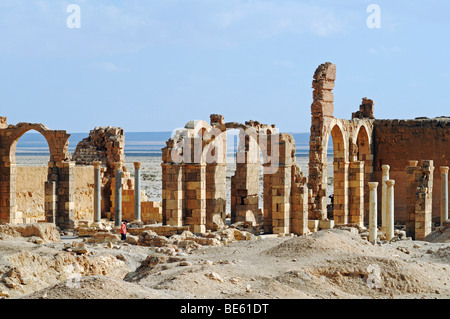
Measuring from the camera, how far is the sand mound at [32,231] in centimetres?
2350

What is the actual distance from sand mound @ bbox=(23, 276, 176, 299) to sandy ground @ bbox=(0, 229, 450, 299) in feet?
0.05

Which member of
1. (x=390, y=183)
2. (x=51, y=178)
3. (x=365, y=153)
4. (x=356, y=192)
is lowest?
(x=356, y=192)

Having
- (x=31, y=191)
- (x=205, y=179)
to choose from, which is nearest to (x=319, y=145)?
(x=205, y=179)

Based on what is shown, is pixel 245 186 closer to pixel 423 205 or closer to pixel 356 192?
pixel 356 192

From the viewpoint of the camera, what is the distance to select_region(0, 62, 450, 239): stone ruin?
2705 centimetres

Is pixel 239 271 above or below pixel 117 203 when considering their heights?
below

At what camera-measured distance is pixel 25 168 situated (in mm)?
31172

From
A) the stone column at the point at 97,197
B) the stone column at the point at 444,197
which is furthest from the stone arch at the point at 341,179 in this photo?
the stone column at the point at 97,197

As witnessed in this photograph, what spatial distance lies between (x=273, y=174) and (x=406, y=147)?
8421 mm

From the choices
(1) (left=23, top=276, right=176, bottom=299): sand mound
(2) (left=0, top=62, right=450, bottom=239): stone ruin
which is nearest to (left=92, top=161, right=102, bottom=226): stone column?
(2) (left=0, top=62, right=450, bottom=239): stone ruin

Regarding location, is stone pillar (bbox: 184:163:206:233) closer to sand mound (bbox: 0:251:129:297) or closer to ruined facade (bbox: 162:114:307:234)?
ruined facade (bbox: 162:114:307:234)

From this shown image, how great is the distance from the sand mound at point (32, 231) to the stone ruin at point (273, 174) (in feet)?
12.6

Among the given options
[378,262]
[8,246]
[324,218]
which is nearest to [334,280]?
[378,262]

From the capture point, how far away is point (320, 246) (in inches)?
787
